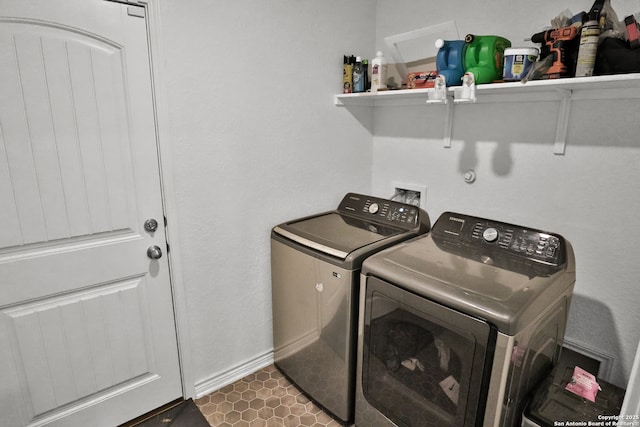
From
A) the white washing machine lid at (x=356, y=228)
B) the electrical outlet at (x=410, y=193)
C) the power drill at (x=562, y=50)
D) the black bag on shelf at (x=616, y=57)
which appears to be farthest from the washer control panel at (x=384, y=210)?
the black bag on shelf at (x=616, y=57)

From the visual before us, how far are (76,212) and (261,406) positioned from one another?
133 cm

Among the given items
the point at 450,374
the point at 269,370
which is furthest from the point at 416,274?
the point at 269,370

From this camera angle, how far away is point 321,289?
1734 millimetres

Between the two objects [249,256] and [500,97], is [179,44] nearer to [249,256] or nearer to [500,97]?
[249,256]

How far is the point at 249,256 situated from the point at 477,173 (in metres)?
1.37

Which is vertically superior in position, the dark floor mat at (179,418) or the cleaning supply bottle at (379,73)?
the cleaning supply bottle at (379,73)

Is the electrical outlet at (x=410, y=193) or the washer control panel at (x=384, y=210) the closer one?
the washer control panel at (x=384, y=210)

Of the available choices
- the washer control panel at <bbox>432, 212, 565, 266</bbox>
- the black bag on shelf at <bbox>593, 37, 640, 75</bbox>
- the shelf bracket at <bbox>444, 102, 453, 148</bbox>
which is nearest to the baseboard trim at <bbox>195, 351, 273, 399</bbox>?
the washer control panel at <bbox>432, 212, 565, 266</bbox>

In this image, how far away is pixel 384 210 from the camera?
2.08m

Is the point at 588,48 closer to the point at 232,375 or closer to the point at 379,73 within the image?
the point at 379,73

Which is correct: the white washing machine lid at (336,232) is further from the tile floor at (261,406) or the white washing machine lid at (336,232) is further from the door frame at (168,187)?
the tile floor at (261,406)

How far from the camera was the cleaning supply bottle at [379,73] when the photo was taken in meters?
1.98

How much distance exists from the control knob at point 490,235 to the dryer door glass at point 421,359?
55 cm

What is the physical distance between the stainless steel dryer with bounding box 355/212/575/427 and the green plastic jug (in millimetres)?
655
